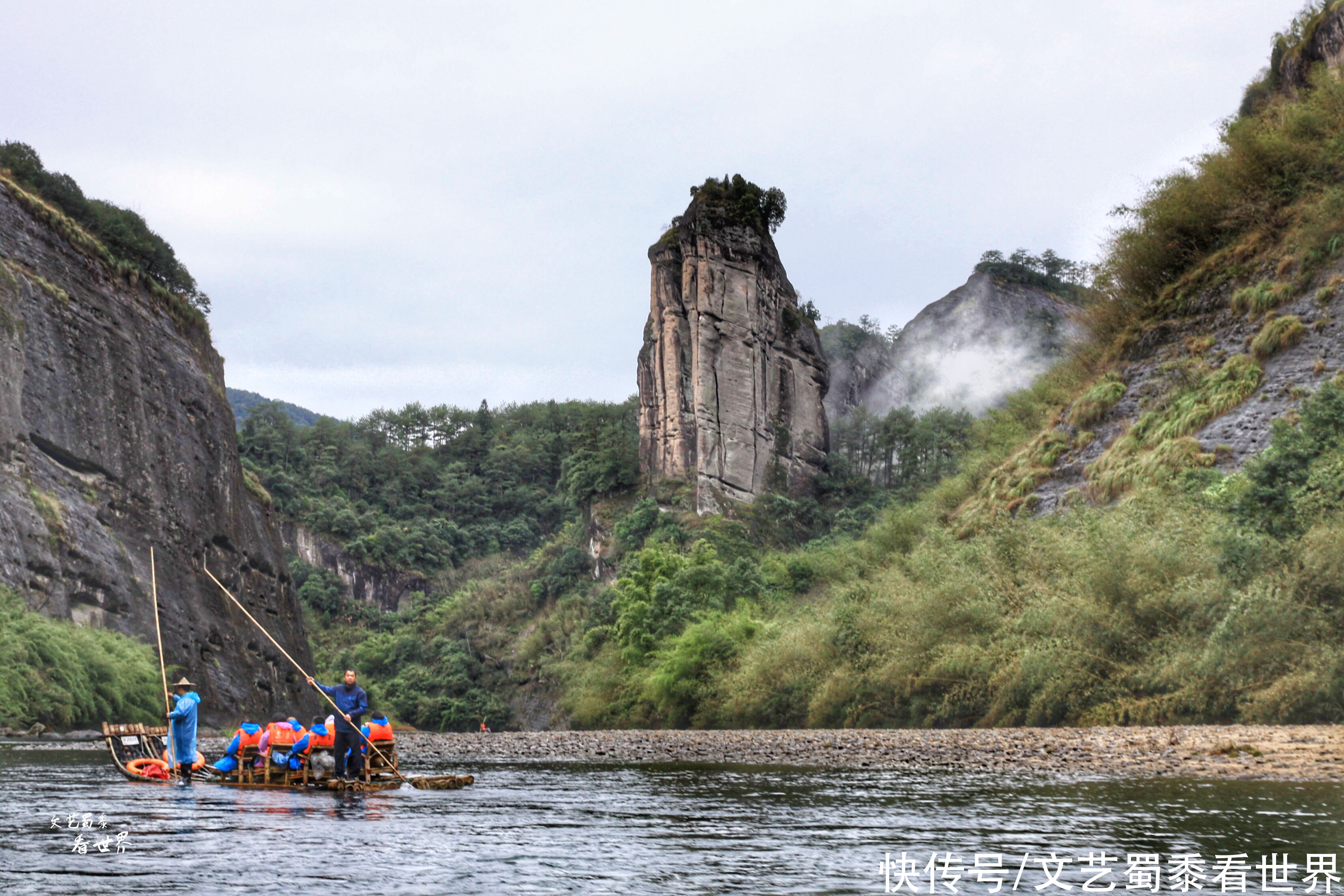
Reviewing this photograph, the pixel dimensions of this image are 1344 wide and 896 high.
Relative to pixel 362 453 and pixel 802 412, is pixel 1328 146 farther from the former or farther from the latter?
pixel 362 453

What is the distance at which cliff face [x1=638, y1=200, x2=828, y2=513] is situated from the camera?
242ft

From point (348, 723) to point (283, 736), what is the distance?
1889 mm

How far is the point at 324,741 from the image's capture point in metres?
17.0

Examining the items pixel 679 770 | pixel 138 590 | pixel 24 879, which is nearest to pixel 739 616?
pixel 679 770

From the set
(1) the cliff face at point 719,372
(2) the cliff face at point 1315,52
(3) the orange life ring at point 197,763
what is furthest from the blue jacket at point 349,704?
(1) the cliff face at point 719,372

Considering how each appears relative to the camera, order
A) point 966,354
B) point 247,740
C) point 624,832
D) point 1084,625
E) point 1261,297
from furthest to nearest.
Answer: point 966,354 → point 1261,297 → point 1084,625 → point 247,740 → point 624,832

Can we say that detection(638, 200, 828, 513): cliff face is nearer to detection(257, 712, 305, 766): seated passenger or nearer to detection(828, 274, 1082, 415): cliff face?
detection(828, 274, 1082, 415): cliff face

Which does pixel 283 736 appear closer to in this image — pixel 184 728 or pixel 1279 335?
pixel 184 728

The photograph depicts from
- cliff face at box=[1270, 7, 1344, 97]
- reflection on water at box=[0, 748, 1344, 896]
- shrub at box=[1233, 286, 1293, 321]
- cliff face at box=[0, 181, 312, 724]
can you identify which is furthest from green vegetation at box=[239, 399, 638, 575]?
reflection on water at box=[0, 748, 1344, 896]

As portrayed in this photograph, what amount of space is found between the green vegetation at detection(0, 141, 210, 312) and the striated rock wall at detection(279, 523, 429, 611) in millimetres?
43717

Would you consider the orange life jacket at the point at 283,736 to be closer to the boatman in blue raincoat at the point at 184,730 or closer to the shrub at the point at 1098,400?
the boatman in blue raincoat at the point at 184,730

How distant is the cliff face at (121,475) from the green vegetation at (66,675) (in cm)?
294

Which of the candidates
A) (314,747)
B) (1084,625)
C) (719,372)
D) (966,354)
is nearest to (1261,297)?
(1084,625)

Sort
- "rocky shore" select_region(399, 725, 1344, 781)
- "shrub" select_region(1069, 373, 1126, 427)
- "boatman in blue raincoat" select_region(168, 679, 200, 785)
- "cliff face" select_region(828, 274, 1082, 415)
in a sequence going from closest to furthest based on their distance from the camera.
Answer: "rocky shore" select_region(399, 725, 1344, 781), "boatman in blue raincoat" select_region(168, 679, 200, 785), "shrub" select_region(1069, 373, 1126, 427), "cliff face" select_region(828, 274, 1082, 415)
